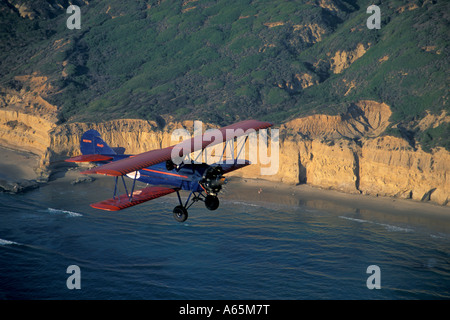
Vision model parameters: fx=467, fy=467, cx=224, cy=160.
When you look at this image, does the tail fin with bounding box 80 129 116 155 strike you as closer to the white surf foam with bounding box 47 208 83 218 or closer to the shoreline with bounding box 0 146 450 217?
the white surf foam with bounding box 47 208 83 218

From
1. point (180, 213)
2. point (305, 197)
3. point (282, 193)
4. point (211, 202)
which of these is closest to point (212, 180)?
point (211, 202)

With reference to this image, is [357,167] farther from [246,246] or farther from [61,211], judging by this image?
[61,211]

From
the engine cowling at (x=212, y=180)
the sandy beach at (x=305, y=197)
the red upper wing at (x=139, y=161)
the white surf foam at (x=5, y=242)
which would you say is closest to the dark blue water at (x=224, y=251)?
the white surf foam at (x=5, y=242)

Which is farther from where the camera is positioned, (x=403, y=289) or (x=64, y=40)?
(x=64, y=40)

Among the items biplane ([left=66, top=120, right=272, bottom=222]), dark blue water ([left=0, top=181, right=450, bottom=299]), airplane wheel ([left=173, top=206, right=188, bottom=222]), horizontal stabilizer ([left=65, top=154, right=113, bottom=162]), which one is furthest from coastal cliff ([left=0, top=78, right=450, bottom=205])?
airplane wheel ([left=173, top=206, right=188, bottom=222])

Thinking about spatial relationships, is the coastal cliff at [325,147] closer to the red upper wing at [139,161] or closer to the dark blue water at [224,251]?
the dark blue water at [224,251]

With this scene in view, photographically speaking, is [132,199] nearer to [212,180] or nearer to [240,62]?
[212,180]

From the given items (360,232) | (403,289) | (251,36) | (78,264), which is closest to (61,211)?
(78,264)
